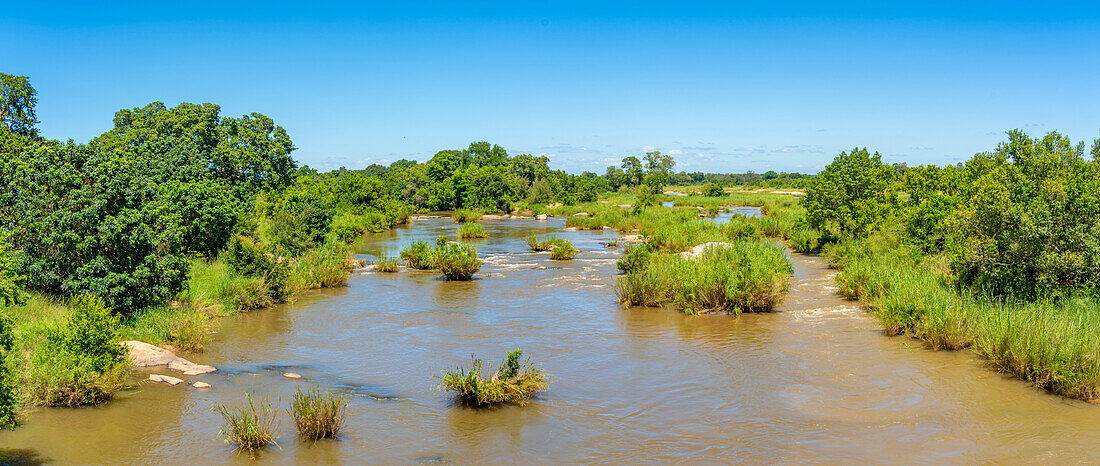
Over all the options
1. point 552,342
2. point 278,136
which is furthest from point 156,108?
point 552,342

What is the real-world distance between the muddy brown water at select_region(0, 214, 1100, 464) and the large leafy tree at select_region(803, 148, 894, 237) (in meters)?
8.75

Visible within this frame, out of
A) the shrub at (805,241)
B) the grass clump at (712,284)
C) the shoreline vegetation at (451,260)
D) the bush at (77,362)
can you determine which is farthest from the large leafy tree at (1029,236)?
the bush at (77,362)

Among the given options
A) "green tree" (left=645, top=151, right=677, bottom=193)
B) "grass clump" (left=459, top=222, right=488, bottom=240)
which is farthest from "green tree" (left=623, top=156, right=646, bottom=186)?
"grass clump" (left=459, top=222, right=488, bottom=240)

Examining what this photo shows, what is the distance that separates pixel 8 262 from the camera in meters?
6.53

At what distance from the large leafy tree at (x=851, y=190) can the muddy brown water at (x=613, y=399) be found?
8.75 metres

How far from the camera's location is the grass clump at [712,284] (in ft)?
54.6

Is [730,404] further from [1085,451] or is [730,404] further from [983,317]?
[983,317]

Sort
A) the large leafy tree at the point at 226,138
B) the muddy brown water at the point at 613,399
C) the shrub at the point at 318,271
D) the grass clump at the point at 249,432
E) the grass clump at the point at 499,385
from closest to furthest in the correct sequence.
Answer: the grass clump at the point at 249,432 → the muddy brown water at the point at 613,399 → the grass clump at the point at 499,385 → the shrub at the point at 318,271 → the large leafy tree at the point at 226,138

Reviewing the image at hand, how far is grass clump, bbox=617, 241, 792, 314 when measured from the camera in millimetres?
16656

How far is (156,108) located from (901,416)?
Answer: 1888 inches

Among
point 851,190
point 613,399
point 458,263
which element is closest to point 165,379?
point 613,399

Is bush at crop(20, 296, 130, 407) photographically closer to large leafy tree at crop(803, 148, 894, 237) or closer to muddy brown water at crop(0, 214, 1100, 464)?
muddy brown water at crop(0, 214, 1100, 464)

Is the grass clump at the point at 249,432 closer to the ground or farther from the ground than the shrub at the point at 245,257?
closer to the ground

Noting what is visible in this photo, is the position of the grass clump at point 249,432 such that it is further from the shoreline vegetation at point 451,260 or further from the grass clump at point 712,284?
the grass clump at point 712,284
